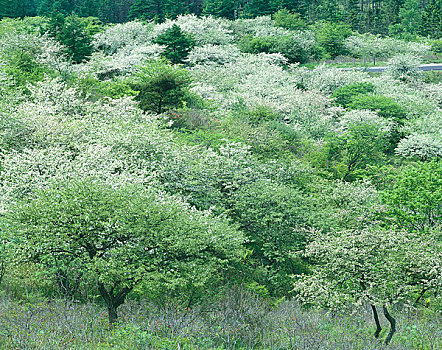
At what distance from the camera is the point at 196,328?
10.7 meters

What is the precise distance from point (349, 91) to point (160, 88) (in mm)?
21564

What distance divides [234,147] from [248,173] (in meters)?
2.55

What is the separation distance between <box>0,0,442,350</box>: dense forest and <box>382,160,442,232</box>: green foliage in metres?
0.09

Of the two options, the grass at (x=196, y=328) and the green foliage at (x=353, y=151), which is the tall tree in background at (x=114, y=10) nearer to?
the green foliage at (x=353, y=151)

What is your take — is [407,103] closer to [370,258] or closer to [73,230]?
Answer: [370,258]

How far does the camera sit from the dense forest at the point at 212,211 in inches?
460

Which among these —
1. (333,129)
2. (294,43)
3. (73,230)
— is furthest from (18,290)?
(294,43)

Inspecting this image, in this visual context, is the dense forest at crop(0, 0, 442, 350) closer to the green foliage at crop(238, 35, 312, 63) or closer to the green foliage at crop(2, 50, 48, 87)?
the green foliage at crop(2, 50, 48, 87)

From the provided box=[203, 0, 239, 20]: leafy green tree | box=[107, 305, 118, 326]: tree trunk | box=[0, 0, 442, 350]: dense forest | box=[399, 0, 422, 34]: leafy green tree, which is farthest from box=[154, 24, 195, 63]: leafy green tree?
box=[399, 0, 422, 34]: leafy green tree

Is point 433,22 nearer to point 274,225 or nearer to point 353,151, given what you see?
point 353,151

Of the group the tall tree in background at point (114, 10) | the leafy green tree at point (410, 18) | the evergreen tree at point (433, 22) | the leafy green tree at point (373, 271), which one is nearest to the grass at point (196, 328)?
the leafy green tree at point (373, 271)

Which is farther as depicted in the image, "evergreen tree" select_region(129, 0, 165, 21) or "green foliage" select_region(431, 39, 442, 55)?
"evergreen tree" select_region(129, 0, 165, 21)

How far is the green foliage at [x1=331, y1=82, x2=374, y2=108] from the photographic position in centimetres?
4291

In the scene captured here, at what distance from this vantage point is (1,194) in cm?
1659
